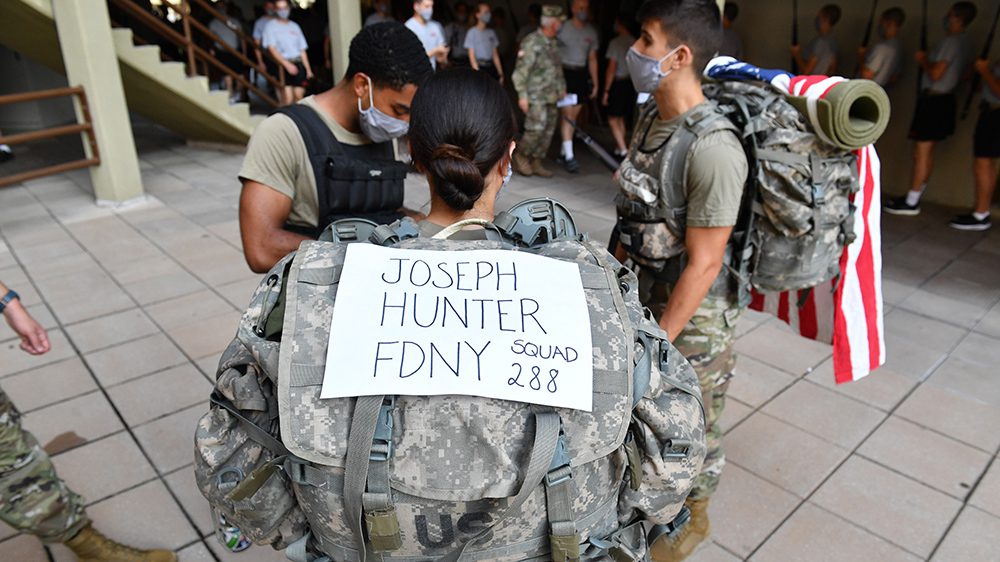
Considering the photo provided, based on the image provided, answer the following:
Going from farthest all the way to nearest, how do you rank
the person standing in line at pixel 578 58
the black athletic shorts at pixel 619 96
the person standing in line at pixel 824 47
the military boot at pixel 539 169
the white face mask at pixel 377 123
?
the black athletic shorts at pixel 619 96 < the military boot at pixel 539 169 < the person standing in line at pixel 578 58 < the person standing in line at pixel 824 47 < the white face mask at pixel 377 123

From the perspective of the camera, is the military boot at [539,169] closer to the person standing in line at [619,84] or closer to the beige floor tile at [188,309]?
the person standing in line at [619,84]

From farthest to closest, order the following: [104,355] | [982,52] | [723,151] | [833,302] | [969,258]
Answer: [982,52] → [969,258] → [104,355] → [833,302] → [723,151]

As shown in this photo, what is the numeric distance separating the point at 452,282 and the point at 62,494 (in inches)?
64.0

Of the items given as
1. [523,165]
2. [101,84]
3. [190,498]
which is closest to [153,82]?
[101,84]

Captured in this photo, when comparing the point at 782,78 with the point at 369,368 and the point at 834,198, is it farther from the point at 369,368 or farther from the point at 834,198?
the point at 369,368

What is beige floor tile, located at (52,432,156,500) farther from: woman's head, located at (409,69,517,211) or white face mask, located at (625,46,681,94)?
white face mask, located at (625,46,681,94)

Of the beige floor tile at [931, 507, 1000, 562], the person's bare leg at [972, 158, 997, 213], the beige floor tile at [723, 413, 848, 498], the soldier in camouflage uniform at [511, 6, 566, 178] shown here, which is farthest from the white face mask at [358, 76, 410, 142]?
the person's bare leg at [972, 158, 997, 213]

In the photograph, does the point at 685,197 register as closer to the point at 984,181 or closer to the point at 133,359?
the point at 133,359

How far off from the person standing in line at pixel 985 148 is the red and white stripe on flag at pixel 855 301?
380 centimetres

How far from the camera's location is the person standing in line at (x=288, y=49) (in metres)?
7.80

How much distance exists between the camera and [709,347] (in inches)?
83.1

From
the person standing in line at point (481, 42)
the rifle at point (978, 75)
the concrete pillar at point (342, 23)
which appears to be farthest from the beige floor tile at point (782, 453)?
the person standing in line at point (481, 42)

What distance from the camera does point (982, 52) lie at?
557cm

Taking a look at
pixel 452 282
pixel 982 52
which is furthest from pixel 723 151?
pixel 982 52
